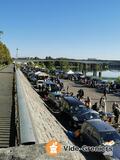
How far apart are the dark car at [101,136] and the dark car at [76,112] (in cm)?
396

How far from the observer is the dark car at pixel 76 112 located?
22844 millimetres

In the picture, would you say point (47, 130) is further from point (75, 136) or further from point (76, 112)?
point (76, 112)

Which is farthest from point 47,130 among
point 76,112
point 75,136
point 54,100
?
point 54,100

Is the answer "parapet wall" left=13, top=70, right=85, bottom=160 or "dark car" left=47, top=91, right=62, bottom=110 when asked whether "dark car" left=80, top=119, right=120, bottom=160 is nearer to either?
"parapet wall" left=13, top=70, right=85, bottom=160

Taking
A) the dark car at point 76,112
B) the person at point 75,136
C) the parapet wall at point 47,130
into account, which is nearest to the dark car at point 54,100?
the dark car at point 76,112

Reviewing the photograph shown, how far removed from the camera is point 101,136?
648 inches

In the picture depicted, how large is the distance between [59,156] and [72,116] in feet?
60.7

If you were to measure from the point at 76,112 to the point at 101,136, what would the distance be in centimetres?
822

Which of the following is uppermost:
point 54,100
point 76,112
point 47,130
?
point 47,130

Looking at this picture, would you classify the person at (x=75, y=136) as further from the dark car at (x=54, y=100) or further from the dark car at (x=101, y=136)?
the dark car at (x=54, y=100)

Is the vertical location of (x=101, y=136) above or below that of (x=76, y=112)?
above

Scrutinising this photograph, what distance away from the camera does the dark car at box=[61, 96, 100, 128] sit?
22.8m

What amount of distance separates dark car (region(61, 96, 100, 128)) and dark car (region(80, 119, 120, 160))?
156 inches

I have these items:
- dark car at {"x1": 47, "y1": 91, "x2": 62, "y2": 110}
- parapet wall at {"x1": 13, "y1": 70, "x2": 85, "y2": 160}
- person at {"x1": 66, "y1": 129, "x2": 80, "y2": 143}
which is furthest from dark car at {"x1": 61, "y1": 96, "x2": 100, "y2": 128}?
dark car at {"x1": 47, "y1": 91, "x2": 62, "y2": 110}
